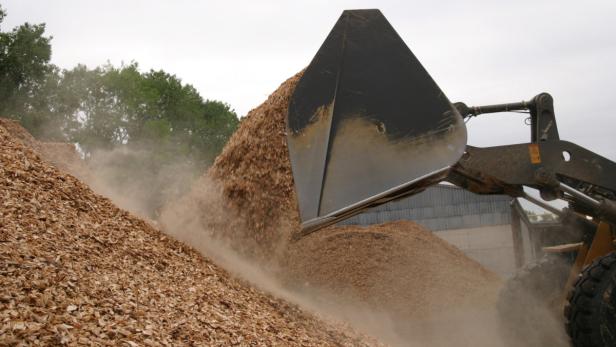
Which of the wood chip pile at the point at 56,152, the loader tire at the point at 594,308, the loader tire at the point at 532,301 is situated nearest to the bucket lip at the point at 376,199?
the loader tire at the point at 594,308

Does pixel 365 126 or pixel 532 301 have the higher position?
pixel 365 126

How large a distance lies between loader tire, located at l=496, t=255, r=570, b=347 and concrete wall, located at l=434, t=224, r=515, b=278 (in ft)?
19.2

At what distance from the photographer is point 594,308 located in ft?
16.4

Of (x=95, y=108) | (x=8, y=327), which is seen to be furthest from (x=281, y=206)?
(x=95, y=108)

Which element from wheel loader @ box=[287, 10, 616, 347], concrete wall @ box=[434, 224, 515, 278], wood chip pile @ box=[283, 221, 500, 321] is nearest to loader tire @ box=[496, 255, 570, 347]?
wheel loader @ box=[287, 10, 616, 347]

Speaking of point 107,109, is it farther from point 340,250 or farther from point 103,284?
point 103,284

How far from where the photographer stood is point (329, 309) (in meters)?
8.91

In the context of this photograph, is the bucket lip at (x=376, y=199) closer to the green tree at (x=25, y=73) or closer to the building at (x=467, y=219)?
the building at (x=467, y=219)

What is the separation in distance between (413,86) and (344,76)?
519 mm

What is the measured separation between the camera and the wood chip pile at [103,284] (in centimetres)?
379

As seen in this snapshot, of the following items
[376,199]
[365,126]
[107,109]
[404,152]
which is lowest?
[376,199]

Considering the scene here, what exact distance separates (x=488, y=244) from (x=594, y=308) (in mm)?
8457

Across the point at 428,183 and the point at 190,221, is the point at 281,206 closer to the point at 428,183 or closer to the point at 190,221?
the point at 190,221

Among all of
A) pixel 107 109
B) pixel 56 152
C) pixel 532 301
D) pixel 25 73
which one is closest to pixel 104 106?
pixel 107 109
